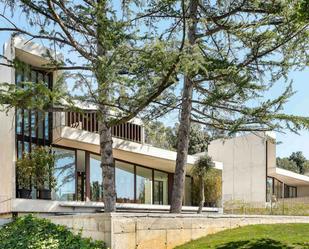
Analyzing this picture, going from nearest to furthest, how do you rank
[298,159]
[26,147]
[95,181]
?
1. [26,147]
2. [95,181]
3. [298,159]

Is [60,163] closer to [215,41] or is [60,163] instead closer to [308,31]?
[215,41]

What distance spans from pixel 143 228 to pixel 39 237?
91.3 inches

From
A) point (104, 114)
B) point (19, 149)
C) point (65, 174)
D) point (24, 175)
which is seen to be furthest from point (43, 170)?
point (104, 114)

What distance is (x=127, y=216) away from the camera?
966cm

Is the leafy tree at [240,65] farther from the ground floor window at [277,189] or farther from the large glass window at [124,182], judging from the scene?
the ground floor window at [277,189]

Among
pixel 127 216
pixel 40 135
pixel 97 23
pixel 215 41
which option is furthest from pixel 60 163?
pixel 127 216

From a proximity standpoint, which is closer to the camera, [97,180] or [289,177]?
[97,180]

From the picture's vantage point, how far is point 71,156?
23.4 meters

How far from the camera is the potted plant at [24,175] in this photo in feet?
64.1

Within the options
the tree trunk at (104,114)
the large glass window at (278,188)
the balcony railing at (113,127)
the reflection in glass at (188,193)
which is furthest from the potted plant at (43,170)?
the large glass window at (278,188)

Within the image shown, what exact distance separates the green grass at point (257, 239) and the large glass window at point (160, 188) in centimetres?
1735

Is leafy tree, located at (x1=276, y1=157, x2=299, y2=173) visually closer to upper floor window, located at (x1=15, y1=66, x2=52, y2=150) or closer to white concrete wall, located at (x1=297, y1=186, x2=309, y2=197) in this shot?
→ white concrete wall, located at (x1=297, y1=186, x2=309, y2=197)

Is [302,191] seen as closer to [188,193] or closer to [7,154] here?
[188,193]

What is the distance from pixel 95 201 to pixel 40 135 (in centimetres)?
451
